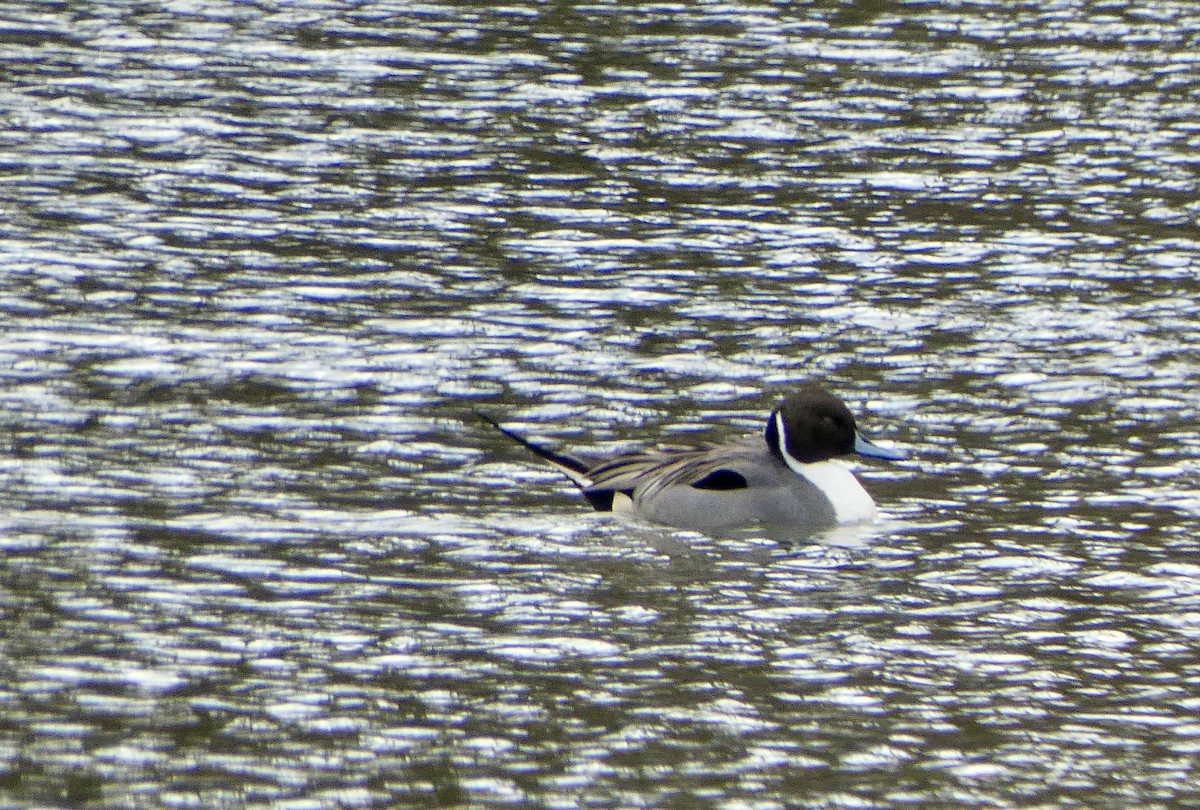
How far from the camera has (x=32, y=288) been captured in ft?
50.4

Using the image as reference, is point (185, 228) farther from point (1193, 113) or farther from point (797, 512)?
point (1193, 113)

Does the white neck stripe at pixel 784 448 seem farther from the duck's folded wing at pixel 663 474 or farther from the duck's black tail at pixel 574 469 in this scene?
the duck's black tail at pixel 574 469

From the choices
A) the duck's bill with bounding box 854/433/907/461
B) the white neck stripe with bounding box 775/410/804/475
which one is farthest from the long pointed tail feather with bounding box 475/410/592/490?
the duck's bill with bounding box 854/433/907/461

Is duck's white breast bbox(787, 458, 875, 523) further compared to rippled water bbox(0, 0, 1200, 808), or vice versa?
duck's white breast bbox(787, 458, 875, 523)

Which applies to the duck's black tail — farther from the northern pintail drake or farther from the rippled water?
the rippled water

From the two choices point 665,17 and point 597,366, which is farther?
point 665,17

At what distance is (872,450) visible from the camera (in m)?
12.3

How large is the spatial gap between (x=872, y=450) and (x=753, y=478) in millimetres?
701

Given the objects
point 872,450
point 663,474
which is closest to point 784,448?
point 872,450

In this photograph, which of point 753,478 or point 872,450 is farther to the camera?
point 872,450

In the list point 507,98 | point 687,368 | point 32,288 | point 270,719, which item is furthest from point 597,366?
point 507,98

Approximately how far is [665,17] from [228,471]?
13538mm

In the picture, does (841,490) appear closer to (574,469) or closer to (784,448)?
(784,448)

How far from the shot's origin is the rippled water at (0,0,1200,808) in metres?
8.80
